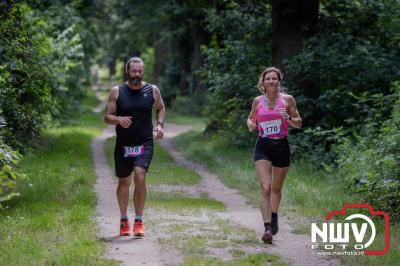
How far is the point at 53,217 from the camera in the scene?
31.2ft

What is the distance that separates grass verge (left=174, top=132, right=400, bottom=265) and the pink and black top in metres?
1.46

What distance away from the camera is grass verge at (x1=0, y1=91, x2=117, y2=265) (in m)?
7.36

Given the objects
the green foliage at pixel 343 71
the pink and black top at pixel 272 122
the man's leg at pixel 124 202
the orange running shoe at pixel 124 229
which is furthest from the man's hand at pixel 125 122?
the green foliage at pixel 343 71

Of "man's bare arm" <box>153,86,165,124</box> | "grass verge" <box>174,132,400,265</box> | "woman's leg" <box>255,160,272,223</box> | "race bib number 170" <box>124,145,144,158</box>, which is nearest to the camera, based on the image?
"grass verge" <box>174,132,400,265</box>

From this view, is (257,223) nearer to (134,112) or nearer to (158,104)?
(158,104)

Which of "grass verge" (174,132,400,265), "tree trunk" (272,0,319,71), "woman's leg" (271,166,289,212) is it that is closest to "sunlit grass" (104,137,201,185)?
"grass verge" (174,132,400,265)

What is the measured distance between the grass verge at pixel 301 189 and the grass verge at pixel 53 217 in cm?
279

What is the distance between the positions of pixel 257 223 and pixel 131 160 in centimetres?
219

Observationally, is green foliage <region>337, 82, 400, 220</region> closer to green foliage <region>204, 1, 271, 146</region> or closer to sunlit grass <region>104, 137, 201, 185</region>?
sunlit grass <region>104, 137, 201, 185</region>

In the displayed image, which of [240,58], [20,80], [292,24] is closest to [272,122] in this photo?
[20,80]

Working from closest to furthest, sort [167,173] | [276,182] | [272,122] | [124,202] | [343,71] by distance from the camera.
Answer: [272,122]
[276,182]
[124,202]
[167,173]
[343,71]

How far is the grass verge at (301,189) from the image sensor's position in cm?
838

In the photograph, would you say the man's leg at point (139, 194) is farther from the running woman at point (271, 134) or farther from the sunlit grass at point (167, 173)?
the sunlit grass at point (167, 173)

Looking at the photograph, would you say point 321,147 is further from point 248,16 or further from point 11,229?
point 11,229
